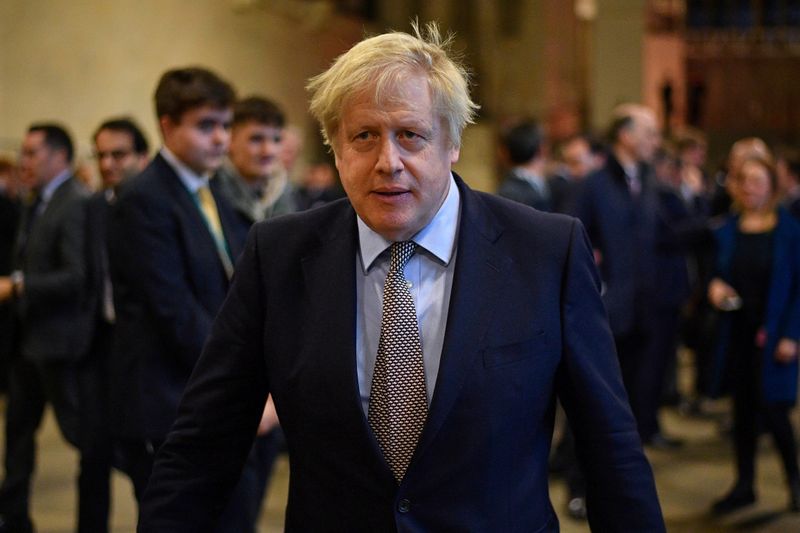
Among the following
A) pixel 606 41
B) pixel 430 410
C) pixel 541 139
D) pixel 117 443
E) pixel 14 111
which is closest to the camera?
pixel 430 410

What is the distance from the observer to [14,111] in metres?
10.8

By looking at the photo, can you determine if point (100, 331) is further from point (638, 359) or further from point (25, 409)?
point (638, 359)

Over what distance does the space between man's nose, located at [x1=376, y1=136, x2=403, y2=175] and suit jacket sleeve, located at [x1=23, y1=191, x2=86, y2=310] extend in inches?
134

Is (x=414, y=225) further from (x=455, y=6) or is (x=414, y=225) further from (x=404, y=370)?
(x=455, y=6)

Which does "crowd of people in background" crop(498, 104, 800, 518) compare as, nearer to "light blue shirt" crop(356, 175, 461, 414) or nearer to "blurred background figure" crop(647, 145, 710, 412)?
"blurred background figure" crop(647, 145, 710, 412)

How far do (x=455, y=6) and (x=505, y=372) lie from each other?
71.6 feet

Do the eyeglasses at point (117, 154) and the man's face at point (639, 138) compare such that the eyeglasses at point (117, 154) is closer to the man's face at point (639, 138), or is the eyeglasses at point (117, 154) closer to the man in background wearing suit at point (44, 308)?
the man in background wearing suit at point (44, 308)

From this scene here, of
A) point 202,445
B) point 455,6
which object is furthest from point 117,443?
point 455,6

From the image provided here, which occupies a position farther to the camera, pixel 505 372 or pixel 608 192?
pixel 608 192

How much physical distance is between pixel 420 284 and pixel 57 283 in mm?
3372

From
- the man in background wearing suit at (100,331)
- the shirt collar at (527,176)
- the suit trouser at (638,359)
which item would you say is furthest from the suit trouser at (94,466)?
the shirt collar at (527,176)

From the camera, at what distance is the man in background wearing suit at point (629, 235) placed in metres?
6.60

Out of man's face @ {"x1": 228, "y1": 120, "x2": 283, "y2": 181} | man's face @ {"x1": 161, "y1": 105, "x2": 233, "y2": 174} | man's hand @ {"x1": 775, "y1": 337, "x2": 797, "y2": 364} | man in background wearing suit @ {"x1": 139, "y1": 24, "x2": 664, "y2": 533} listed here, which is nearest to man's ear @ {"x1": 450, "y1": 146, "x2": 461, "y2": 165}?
man in background wearing suit @ {"x1": 139, "y1": 24, "x2": 664, "y2": 533}

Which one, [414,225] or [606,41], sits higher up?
[606,41]
